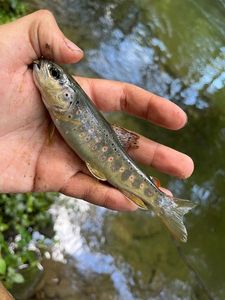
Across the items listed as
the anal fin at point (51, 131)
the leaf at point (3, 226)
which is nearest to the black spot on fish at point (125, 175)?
the anal fin at point (51, 131)

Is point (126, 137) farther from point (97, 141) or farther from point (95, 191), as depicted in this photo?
point (95, 191)

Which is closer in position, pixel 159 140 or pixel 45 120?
pixel 45 120

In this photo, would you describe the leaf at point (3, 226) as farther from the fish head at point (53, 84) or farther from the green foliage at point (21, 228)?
the fish head at point (53, 84)

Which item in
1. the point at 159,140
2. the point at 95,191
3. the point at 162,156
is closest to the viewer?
the point at 95,191

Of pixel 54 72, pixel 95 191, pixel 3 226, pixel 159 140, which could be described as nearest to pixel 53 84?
pixel 54 72

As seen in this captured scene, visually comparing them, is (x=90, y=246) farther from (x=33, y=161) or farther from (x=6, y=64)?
(x=6, y=64)

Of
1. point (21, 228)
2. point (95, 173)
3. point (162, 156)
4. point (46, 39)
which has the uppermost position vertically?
point (46, 39)
